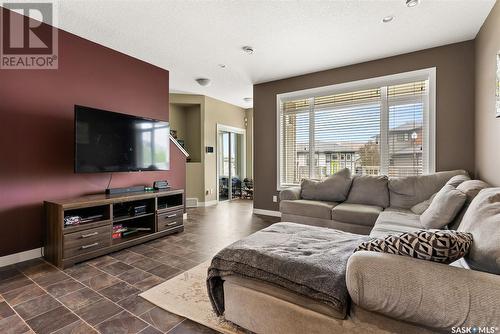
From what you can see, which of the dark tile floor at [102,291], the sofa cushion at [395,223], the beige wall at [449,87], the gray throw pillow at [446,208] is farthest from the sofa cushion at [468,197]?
the dark tile floor at [102,291]

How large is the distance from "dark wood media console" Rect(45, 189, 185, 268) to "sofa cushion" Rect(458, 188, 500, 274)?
314cm

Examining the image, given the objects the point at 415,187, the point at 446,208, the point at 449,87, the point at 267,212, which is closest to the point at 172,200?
the point at 267,212

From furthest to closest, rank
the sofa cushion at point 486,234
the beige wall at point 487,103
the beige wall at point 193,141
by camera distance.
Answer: the beige wall at point 193,141 < the beige wall at point 487,103 < the sofa cushion at point 486,234

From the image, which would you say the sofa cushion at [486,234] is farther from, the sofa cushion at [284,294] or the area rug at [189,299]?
the area rug at [189,299]

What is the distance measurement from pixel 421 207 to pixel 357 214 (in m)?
0.75

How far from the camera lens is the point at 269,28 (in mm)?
2842

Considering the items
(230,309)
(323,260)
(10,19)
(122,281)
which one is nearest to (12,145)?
(10,19)

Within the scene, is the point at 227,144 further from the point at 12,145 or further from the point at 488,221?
the point at 488,221

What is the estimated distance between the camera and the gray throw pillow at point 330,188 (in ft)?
12.0

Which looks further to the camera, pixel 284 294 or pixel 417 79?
pixel 417 79

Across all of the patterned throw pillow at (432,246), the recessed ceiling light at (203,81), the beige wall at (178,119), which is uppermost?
the recessed ceiling light at (203,81)

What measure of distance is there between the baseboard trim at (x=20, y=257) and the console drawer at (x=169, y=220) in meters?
1.33

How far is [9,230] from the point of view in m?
2.49

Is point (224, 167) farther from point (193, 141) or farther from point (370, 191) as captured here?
point (370, 191)
